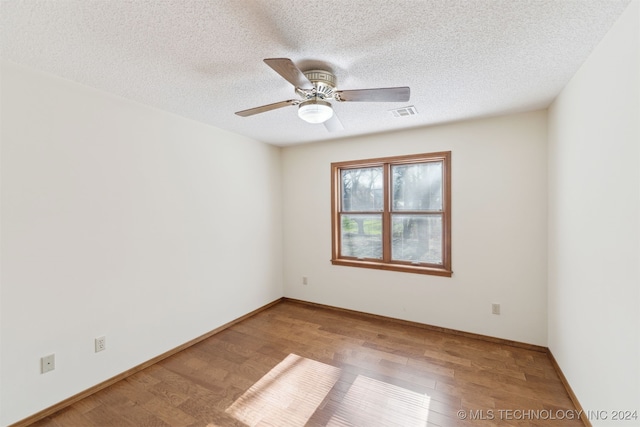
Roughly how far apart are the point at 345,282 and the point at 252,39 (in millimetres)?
3151

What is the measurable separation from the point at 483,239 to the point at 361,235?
5.01 ft

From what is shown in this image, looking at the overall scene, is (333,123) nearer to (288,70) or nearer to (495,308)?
(288,70)

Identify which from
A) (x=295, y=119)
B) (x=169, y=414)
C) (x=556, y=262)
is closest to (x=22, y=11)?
(x=295, y=119)

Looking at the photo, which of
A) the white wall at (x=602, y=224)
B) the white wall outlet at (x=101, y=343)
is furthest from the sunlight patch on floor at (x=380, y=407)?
the white wall outlet at (x=101, y=343)

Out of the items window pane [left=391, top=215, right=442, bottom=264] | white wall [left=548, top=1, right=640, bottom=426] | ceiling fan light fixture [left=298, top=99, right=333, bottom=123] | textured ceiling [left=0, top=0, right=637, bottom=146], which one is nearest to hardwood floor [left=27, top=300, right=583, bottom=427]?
white wall [left=548, top=1, right=640, bottom=426]

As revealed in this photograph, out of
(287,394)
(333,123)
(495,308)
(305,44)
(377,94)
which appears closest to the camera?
(305,44)

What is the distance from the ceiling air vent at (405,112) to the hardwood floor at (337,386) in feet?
8.06

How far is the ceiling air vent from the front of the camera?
269 cm

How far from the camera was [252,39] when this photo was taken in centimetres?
158

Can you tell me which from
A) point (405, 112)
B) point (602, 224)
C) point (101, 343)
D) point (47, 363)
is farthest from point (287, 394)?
point (405, 112)

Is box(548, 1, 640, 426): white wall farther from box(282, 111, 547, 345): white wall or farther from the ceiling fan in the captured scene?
the ceiling fan

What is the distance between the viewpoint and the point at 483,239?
119 inches

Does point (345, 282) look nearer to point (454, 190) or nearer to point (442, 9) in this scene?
point (454, 190)

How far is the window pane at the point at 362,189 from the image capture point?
12.4ft
